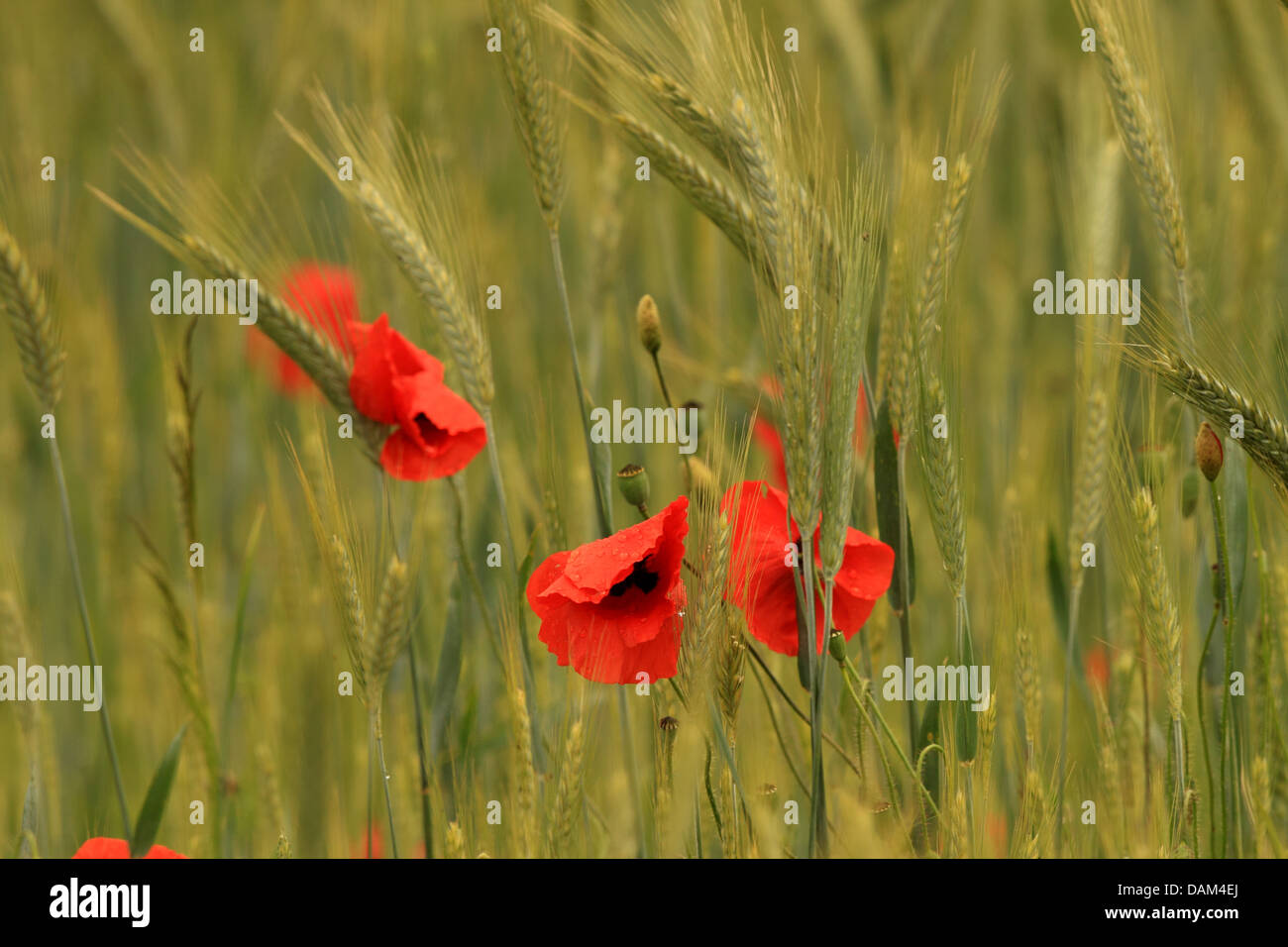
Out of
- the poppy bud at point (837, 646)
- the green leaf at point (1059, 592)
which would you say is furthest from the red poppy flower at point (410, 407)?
the green leaf at point (1059, 592)

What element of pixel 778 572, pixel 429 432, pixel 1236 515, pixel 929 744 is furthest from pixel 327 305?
pixel 1236 515

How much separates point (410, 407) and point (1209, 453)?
83cm

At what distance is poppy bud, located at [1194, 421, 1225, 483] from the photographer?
1.08 m

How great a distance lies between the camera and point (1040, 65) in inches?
120

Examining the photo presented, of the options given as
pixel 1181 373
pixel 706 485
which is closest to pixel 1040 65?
pixel 1181 373

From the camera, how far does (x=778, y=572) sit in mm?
1109

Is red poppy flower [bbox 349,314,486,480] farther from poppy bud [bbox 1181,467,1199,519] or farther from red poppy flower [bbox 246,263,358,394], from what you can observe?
poppy bud [bbox 1181,467,1199,519]

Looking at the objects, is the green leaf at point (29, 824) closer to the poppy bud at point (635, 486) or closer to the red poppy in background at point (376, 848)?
the red poppy in background at point (376, 848)

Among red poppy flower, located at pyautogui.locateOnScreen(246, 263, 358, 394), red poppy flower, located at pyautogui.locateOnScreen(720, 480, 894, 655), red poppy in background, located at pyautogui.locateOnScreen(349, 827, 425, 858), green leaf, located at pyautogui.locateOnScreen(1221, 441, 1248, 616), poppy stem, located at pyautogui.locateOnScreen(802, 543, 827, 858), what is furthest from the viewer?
red poppy in background, located at pyautogui.locateOnScreen(349, 827, 425, 858)

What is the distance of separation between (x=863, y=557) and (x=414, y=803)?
0.81 m

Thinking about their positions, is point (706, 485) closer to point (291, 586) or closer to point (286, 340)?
point (286, 340)

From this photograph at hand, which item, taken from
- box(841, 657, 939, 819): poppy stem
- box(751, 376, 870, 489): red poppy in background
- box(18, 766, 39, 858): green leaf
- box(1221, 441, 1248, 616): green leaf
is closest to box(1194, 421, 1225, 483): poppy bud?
box(1221, 441, 1248, 616): green leaf

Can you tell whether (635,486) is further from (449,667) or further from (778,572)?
(449,667)

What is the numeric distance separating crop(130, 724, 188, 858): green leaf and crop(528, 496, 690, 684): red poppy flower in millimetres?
416
